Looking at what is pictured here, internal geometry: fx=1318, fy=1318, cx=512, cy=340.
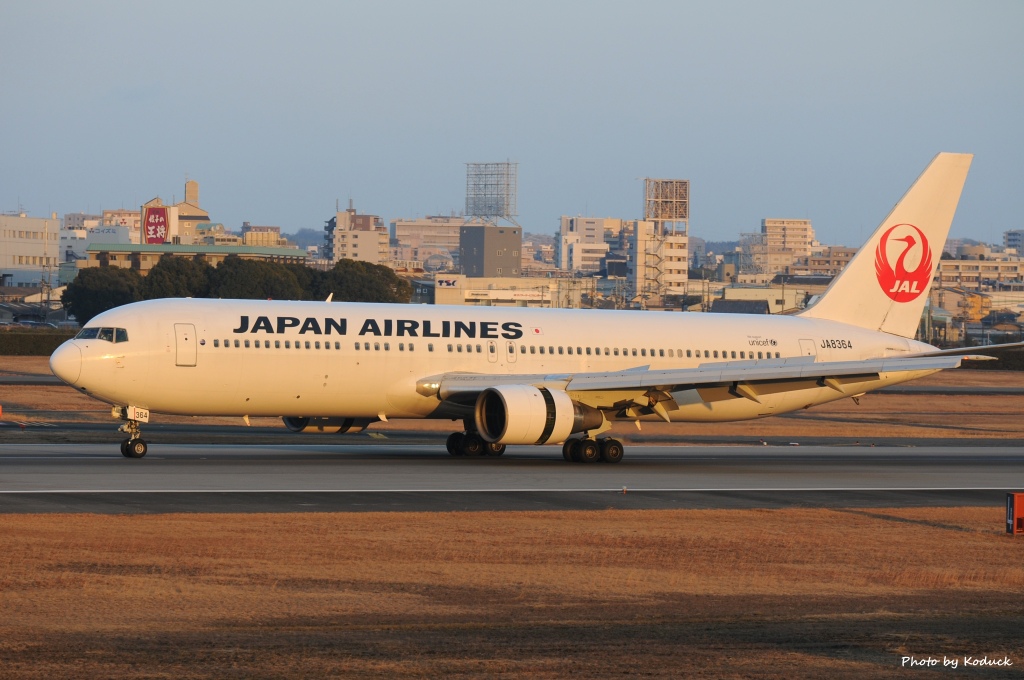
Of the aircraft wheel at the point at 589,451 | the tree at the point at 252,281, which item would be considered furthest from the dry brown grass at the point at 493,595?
the tree at the point at 252,281

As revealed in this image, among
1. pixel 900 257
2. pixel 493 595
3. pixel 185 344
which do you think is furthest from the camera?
pixel 900 257

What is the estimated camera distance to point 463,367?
37.1 metres

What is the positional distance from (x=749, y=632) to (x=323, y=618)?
4847mm

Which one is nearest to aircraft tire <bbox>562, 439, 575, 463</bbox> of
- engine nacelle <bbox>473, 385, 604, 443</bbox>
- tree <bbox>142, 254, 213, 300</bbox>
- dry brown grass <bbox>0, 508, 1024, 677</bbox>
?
engine nacelle <bbox>473, 385, 604, 443</bbox>

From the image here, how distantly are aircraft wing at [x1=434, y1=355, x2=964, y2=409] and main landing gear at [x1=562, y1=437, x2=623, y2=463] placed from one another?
3.50 feet

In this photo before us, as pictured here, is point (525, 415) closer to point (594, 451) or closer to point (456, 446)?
point (594, 451)

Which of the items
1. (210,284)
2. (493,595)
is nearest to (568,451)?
(493,595)

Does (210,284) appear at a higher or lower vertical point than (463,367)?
higher

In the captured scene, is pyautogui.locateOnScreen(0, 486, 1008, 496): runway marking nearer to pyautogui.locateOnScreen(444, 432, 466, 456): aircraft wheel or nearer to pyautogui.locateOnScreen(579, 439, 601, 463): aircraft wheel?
pyautogui.locateOnScreen(579, 439, 601, 463): aircraft wheel

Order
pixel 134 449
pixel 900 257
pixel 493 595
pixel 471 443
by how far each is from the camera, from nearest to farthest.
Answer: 1. pixel 493 595
2. pixel 134 449
3. pixel 471 443
4. pixel 900 257

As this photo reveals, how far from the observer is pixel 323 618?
15102 mm

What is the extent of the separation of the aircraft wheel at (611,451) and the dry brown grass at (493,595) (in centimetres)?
1222

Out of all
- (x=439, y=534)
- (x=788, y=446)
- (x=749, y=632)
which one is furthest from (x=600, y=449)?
(x=749, y=632)

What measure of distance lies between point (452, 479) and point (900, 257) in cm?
2039
